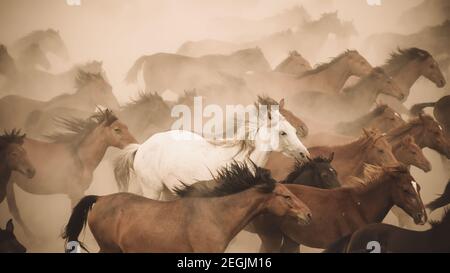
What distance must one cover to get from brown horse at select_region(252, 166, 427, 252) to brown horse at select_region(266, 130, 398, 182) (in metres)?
0.19

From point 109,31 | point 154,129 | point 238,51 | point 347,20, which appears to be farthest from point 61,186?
point 347,20

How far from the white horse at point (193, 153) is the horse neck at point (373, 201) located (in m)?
0.54

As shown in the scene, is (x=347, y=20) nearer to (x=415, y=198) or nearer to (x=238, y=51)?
(x=238, y=51)

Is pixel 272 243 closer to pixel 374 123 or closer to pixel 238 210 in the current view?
pixel 238 210

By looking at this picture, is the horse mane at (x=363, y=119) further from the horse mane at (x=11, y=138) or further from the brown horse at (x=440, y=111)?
the horse mane at (x=11, y=138)

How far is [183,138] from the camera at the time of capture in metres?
5.86

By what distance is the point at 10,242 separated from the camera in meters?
5.74

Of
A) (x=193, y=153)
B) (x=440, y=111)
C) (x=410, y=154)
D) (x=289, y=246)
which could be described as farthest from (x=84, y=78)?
(x=440, y=111)

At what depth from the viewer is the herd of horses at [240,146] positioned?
5.57 m

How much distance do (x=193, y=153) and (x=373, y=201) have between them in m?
1.50

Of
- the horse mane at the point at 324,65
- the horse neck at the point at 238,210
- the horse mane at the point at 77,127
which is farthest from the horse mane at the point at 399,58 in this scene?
the horse mane at the point at 77,127

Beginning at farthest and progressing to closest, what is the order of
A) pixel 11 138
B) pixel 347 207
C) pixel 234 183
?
pixel 11 138 → pixel 347 207 → pixel 234 183
